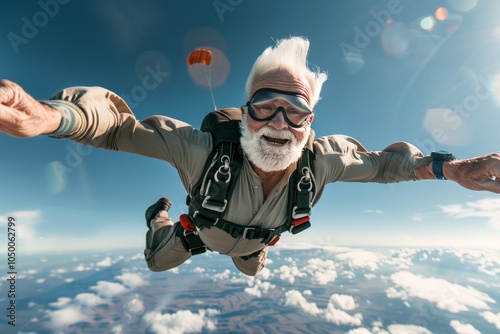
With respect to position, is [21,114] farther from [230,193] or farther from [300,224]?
[300,224]

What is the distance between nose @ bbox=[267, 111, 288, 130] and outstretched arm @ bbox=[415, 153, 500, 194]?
90.5 inches

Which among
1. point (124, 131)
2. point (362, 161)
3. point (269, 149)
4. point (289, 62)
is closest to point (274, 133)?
point (269, 149)

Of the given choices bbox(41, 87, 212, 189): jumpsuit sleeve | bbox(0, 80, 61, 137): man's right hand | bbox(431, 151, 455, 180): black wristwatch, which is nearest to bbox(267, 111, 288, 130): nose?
bbox(41, 87, 212, 189): jumpsuit sleeve

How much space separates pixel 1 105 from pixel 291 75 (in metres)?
3.26

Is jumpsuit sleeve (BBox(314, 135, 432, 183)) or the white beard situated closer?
the white beard

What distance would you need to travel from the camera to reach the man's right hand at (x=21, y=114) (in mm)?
1360

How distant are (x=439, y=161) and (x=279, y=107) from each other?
244cm

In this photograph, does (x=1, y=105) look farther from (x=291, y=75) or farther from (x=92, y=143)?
(x=291, y=75)

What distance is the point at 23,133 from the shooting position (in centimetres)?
158

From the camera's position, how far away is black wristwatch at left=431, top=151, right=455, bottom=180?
3586 millimetres

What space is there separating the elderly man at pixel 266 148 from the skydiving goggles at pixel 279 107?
1cm

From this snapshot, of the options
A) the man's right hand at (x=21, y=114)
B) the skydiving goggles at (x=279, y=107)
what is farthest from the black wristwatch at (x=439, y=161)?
the man's right hand at (x=21, y=114)

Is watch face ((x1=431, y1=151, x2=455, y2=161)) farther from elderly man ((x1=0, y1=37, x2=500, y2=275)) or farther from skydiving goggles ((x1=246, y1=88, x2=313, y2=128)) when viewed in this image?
skydiving goggles ((x1=246, y1=88, x2=313, y2=128))

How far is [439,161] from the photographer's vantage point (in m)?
3.62
